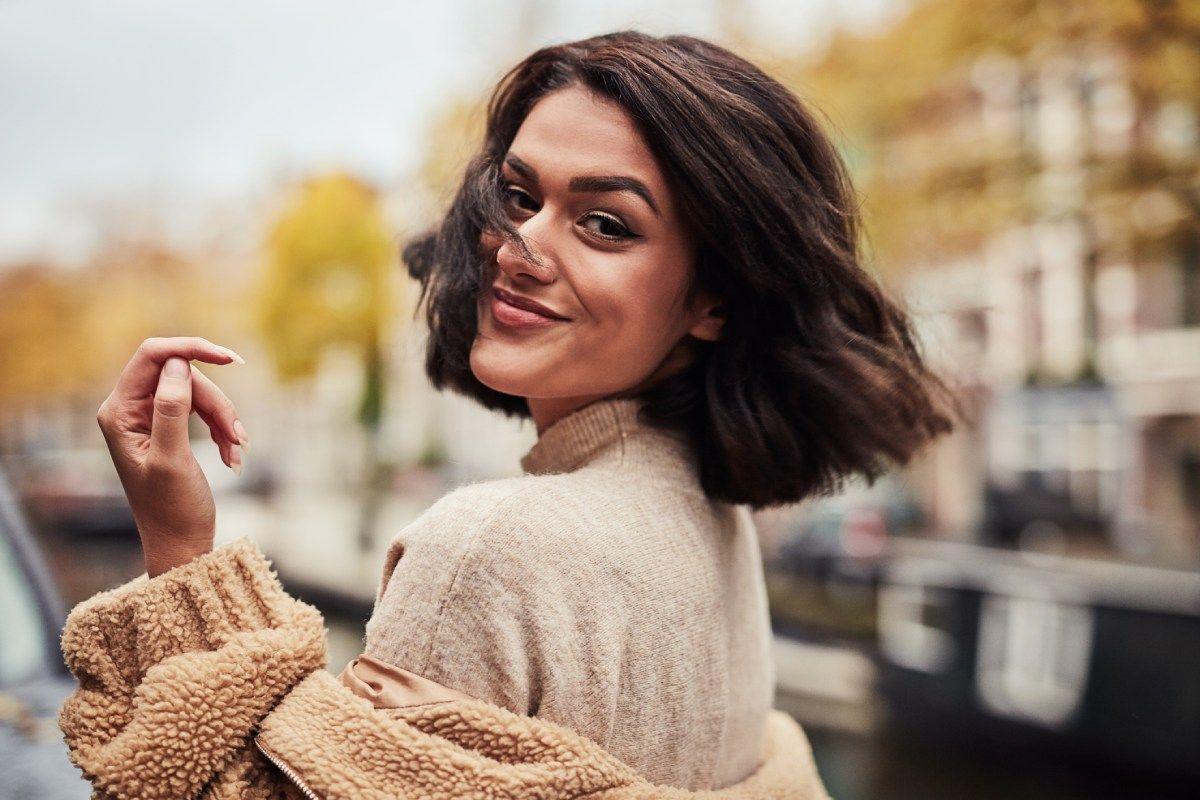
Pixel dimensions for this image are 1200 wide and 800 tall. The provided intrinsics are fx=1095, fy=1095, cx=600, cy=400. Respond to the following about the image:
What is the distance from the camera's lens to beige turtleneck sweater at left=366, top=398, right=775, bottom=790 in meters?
1.08

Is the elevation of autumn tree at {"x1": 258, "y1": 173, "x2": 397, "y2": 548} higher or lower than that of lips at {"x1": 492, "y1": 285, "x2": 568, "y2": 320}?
lower

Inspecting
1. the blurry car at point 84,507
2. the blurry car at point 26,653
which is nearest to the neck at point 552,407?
the blurry car at point 26,653

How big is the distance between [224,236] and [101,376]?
184 inches

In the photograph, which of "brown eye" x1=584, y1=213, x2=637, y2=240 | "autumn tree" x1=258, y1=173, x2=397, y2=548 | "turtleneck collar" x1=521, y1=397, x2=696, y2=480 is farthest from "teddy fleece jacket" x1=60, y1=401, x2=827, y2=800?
"autumn tree" x1=258, y1=173, x2=397, y2=548

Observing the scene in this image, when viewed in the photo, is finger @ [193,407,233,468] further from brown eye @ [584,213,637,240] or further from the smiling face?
brown eye @ [584,213,637,240]

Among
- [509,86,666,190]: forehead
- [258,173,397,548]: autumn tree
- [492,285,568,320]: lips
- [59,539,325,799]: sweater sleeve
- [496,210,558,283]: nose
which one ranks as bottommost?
[258,173,397,548]: autumn tree

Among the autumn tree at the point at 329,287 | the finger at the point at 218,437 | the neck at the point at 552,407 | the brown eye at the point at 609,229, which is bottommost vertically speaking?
the autumn tree at the point at 329,287

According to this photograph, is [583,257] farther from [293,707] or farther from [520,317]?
[293,707]

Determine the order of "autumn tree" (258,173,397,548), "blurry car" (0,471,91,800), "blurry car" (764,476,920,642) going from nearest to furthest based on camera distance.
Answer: "blurry car" (0,471,91,800), "blurry car" (764,476,920,642), "autumn tree" (258,173,397,548)

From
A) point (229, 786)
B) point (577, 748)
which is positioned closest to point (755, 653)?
point (577, 748)

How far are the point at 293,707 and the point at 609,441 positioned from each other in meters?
0.48

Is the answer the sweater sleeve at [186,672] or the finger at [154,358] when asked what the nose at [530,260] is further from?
the sweater sleeve at [186,672]

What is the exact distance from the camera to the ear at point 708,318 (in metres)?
1.40

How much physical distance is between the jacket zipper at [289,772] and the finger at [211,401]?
1.10ft
